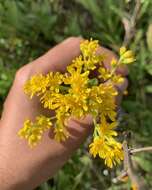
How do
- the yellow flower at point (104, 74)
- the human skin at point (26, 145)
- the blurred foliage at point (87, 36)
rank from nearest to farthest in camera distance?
the yellow flower at point (104, 74) < the human skin at point (26, 145) < the blurred foliage at point (87, 36)

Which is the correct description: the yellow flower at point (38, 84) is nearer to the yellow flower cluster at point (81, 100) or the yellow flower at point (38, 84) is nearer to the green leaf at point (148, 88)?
the yellow flower cluster at point (81, 100)

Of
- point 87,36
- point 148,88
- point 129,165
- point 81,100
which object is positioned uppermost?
point 87,36

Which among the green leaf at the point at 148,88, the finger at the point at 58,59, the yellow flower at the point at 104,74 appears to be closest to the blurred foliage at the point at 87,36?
the green leaf at the point at 148,88

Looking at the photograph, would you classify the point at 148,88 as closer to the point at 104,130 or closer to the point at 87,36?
the point at 87,36

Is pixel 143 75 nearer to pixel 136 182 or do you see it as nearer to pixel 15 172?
pixel 15 172

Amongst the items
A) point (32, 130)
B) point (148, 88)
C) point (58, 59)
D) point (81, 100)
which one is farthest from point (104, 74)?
point (148, 88)
